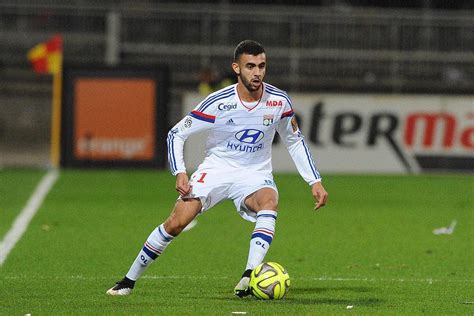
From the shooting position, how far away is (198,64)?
1031 inches

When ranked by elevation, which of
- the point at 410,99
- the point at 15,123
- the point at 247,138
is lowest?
the point at 15,123

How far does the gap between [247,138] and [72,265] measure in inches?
101

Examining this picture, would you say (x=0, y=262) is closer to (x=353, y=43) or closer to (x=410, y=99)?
(x=410, y=99)

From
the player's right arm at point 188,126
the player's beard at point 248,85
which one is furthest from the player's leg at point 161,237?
the player's beard at point 248,85

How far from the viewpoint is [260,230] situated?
8.98 metres

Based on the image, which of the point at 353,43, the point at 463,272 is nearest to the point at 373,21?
the point at 353,43

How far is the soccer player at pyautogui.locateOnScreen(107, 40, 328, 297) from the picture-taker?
29.4 ft

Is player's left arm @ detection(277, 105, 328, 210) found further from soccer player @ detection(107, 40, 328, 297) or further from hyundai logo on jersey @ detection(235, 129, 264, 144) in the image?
hyundai logo on jersey @ detection(235, 129, 264, 144)

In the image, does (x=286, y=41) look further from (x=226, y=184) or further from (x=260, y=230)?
(x=260, y=230)

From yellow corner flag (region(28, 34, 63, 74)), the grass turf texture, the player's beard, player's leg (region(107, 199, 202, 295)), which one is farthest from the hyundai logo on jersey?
yellow corner flag (region(28, 34, 63, 74))

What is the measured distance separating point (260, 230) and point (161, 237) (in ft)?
2.26

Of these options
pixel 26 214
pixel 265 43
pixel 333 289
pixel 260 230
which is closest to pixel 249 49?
pixel 260 230

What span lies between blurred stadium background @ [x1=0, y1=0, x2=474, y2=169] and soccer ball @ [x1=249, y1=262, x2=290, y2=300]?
56.1 feet

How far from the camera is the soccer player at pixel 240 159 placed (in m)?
8.96
